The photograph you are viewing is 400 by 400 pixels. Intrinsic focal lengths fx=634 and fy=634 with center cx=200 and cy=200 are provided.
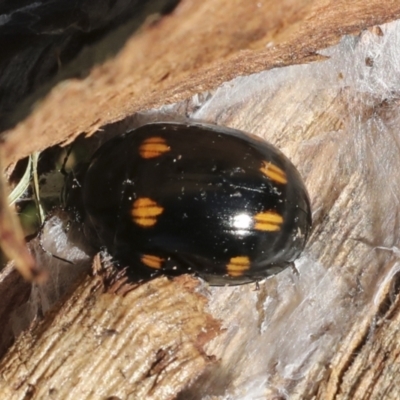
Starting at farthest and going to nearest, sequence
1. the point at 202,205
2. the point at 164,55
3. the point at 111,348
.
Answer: the point at 202,205
the point at 111,348
the point at 164,55

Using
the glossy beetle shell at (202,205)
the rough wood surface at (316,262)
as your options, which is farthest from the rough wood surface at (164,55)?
the glossy beetle shell at (202,205)

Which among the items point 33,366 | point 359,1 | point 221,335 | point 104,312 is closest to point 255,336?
point 221,335

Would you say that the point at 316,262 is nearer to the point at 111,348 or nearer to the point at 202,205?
the point at 202,205

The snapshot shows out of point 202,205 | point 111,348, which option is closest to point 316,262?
point 202,205

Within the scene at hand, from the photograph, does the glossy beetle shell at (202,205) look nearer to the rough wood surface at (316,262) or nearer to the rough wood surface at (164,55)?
the rough wood surface at (316,262)

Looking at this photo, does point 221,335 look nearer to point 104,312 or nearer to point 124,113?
point 104,312

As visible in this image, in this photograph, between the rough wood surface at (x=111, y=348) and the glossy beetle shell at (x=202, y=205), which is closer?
the rough wood surface at (x=111, y=348)
